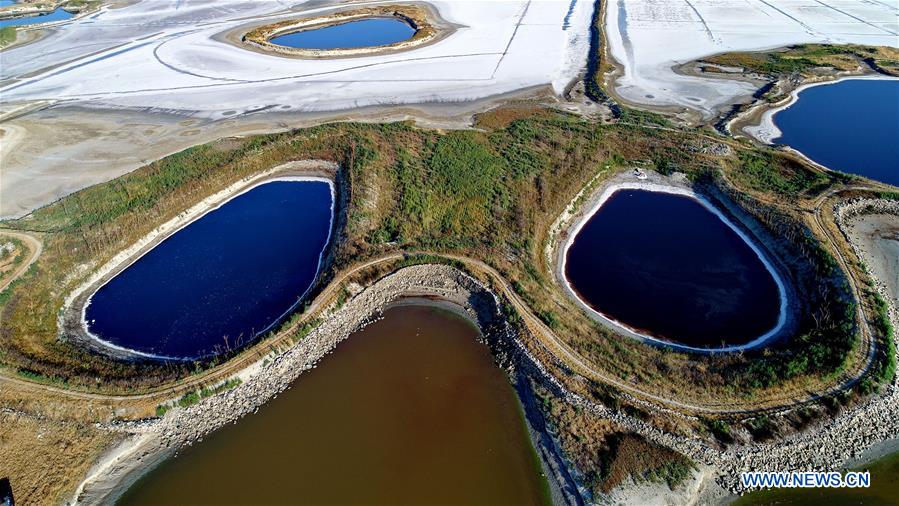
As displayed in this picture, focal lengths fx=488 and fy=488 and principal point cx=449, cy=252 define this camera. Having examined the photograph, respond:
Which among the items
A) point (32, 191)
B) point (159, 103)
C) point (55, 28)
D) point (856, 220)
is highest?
point (55, 28)

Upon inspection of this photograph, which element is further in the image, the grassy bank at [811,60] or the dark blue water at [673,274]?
the grassy bank at [811,60]

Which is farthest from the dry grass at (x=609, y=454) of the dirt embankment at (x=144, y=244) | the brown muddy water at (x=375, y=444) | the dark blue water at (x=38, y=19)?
the dark blue water at (x=38, y=19)

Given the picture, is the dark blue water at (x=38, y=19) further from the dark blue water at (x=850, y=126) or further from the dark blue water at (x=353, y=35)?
the dark blue water at (x=850, y=126)

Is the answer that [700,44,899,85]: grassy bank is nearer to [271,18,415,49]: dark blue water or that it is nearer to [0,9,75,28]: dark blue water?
[271,18,415,49]: dark blue water

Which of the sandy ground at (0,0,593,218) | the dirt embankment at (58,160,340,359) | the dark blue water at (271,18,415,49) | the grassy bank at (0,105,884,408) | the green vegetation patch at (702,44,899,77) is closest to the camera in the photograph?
the grassy bank at (0,105,884,408)

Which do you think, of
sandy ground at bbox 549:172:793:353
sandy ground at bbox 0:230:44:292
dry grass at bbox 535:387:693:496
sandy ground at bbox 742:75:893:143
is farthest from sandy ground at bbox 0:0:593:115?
dry grass at bbox 535:387:693:496

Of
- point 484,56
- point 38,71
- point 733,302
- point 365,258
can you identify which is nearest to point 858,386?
point 733,302

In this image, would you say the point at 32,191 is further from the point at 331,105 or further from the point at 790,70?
the point at 790,70
